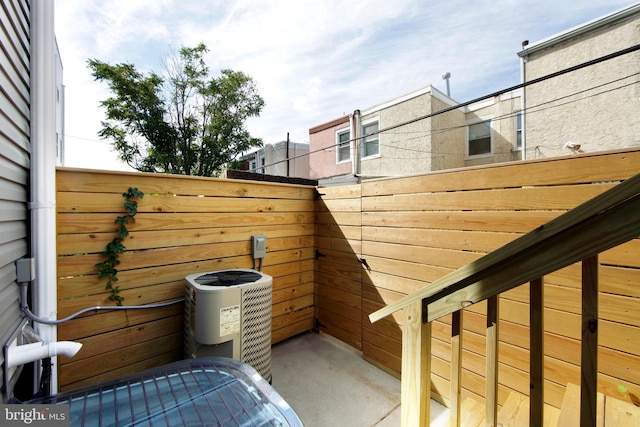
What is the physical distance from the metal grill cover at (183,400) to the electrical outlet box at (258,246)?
1280 millimetres

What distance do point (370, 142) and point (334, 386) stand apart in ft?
23.6

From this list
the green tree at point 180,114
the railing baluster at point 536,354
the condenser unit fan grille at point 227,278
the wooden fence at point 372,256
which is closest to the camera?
the railing baluster at point 536,354

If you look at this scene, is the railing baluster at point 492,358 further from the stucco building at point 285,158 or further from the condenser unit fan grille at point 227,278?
the stucco building at point 285,158

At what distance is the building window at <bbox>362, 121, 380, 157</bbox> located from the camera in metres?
8.16

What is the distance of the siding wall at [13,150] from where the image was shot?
1082 mm

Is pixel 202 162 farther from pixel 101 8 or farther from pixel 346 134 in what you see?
pixel 101 8

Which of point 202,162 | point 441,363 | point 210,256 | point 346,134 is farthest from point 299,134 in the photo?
point 441,363

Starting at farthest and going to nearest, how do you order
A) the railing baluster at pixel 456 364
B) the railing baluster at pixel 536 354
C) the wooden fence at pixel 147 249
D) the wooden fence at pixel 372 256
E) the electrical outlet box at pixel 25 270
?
the wooden fence at pixel 147 249 → the wooden fence at pixel 372 256 → the electrical outlet box at pixel 25 270 → the railing baluster at pixel 456 364 → the railing baluster at pixel 536 354

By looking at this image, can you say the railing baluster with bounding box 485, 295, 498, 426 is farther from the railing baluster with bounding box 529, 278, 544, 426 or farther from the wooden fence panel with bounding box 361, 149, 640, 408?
the wooden fence panel with bounding box 361, 149, 640, 408

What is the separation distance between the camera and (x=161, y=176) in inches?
80.7

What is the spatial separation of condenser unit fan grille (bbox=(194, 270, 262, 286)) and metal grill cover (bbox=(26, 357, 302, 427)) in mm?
683

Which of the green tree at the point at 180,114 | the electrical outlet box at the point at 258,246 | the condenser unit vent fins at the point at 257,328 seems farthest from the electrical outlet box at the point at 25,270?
the green tree at the point at 180,114

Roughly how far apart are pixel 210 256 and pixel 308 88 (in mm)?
3961

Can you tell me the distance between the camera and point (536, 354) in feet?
2.66
